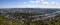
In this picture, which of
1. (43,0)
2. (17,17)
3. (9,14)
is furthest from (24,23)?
(43,0)

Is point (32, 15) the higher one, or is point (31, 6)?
point (31, 6)

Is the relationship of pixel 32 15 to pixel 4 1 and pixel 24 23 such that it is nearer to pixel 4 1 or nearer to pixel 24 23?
pixel 24 23

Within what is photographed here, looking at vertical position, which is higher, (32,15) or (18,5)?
(18,5)

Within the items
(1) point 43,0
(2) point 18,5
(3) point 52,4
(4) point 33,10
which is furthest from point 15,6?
(3) point 52,4

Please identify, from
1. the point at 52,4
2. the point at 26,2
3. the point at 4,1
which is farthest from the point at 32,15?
the point at 4,1

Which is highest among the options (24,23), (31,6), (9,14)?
(31,6)

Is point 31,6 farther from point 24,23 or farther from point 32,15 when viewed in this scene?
point 24,23

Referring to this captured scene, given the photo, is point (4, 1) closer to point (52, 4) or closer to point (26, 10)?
point (26, 10)
